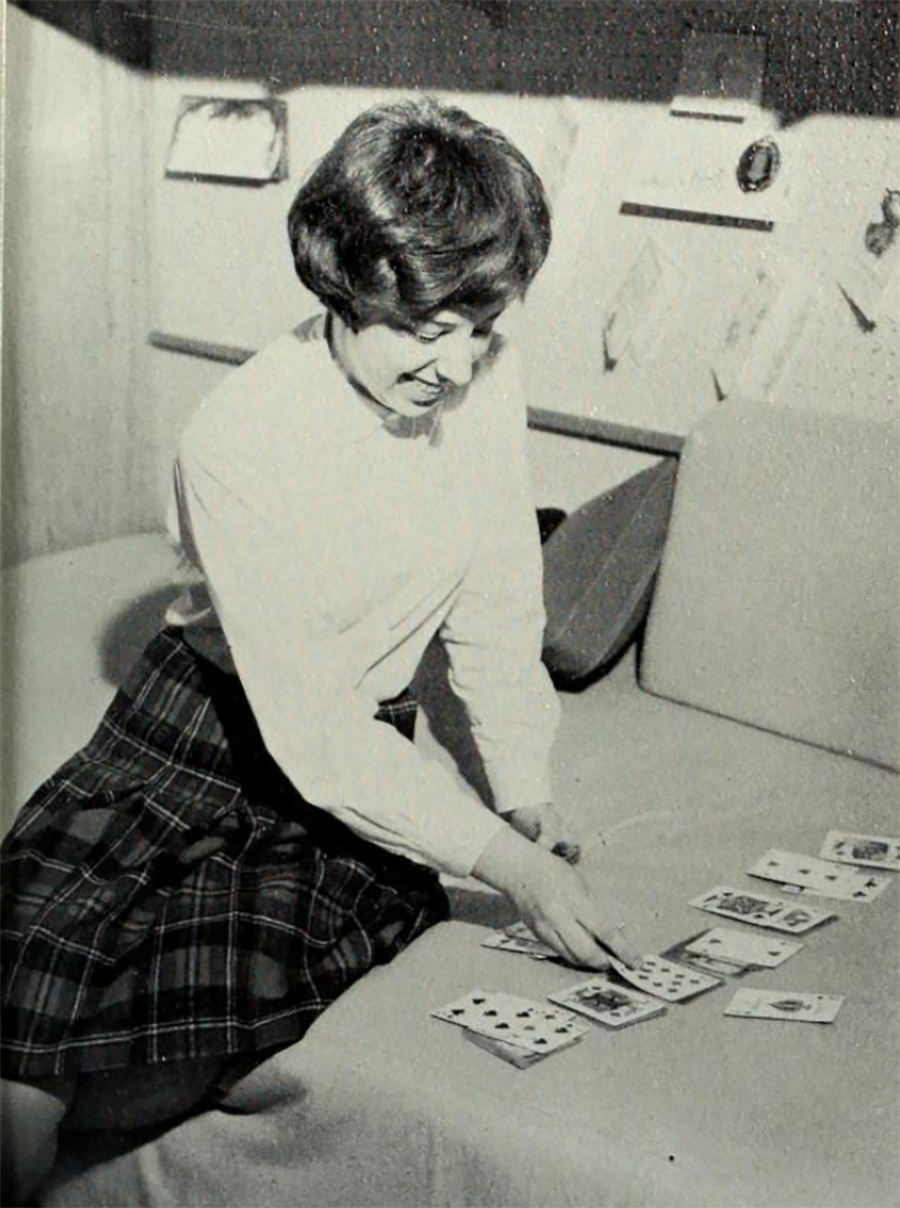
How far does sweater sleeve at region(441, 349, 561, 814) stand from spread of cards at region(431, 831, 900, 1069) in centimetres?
23

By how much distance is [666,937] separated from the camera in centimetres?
182

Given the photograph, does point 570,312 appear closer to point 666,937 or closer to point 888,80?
point 888,80

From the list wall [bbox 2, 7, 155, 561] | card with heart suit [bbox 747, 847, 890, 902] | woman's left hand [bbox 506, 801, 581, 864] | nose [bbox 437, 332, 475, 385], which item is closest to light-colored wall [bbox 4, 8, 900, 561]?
wall [bbox 2, 7, 155, 561]

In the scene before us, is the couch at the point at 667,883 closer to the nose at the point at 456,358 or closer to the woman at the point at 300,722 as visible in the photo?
the woman at the point at 300,722

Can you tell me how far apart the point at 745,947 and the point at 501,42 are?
1115 mm

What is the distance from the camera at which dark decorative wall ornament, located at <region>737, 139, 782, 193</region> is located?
1.90m

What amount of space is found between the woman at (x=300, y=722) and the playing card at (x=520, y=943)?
8 centimetres

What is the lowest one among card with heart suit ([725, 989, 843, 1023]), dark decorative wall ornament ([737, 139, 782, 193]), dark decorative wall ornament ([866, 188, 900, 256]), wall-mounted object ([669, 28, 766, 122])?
card with heart suit ([725, 989, 843, 1023])

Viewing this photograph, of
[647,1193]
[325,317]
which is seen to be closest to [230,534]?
[325,317]

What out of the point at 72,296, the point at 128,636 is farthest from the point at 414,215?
the point at 128,636

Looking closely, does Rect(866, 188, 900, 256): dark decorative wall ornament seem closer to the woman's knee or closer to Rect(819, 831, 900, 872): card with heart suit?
Rect(819, 831, 900, 872): card with heart suit

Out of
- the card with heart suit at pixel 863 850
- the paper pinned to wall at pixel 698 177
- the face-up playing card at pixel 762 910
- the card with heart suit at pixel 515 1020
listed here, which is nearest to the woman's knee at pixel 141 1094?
the card with heart suit at pixel 515 1020

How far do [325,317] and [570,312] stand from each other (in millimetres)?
459

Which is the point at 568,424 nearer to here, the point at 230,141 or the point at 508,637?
the point at 508,637
